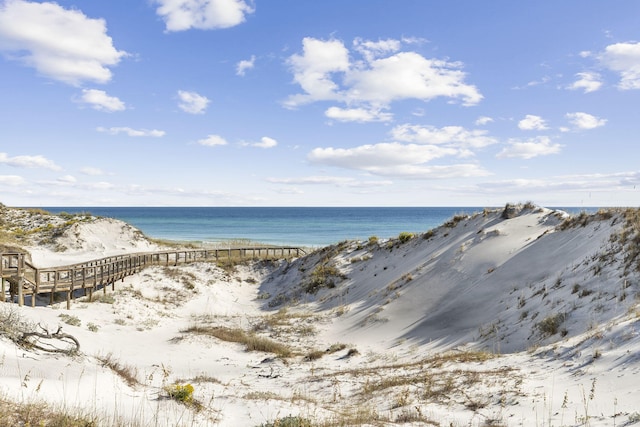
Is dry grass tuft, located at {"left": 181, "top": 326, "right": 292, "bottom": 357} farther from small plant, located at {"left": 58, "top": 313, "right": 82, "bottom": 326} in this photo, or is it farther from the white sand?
small plant, located at {"left": 58, "top": 313, "right": 82, "bottom": 326}

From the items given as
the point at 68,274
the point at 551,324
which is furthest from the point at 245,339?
the point at 68,274

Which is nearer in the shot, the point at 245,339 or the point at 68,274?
the point at 245,339

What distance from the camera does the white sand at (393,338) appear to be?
25.7 feet

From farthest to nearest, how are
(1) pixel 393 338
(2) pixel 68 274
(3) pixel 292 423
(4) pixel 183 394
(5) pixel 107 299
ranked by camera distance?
(2) pixel 68 274, (5) pixel 107 299, (1) pixel 393 338, (4) pixel 183 394, (3) pixel 292 423

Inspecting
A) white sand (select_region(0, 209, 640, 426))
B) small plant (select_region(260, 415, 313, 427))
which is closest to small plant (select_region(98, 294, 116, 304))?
white sand (select_region(0, 209, 640, 426))

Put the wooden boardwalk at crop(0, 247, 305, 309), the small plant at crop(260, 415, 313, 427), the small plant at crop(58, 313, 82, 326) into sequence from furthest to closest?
the wooden boardwalk at crop(0, 247, 305, 309)
the small plant at crop(58, 313, 82, 326)
the small plant at crop(260, 415, 313, 427)

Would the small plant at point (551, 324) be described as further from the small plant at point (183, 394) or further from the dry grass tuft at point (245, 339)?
the small plant at point (183, 394)

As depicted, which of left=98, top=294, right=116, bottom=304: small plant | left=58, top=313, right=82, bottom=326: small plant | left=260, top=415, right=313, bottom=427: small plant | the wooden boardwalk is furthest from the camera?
left=98, top=294, right=116, bottom=304: small plant

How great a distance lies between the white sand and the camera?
7840 millimetres

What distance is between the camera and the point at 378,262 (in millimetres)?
31906

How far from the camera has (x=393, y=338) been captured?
18.4m

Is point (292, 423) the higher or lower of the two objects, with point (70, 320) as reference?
higher

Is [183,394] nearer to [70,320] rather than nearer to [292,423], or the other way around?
[292,423]

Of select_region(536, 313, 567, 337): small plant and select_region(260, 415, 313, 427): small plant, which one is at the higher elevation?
select_region(536, 313, 567, 337): small plant
